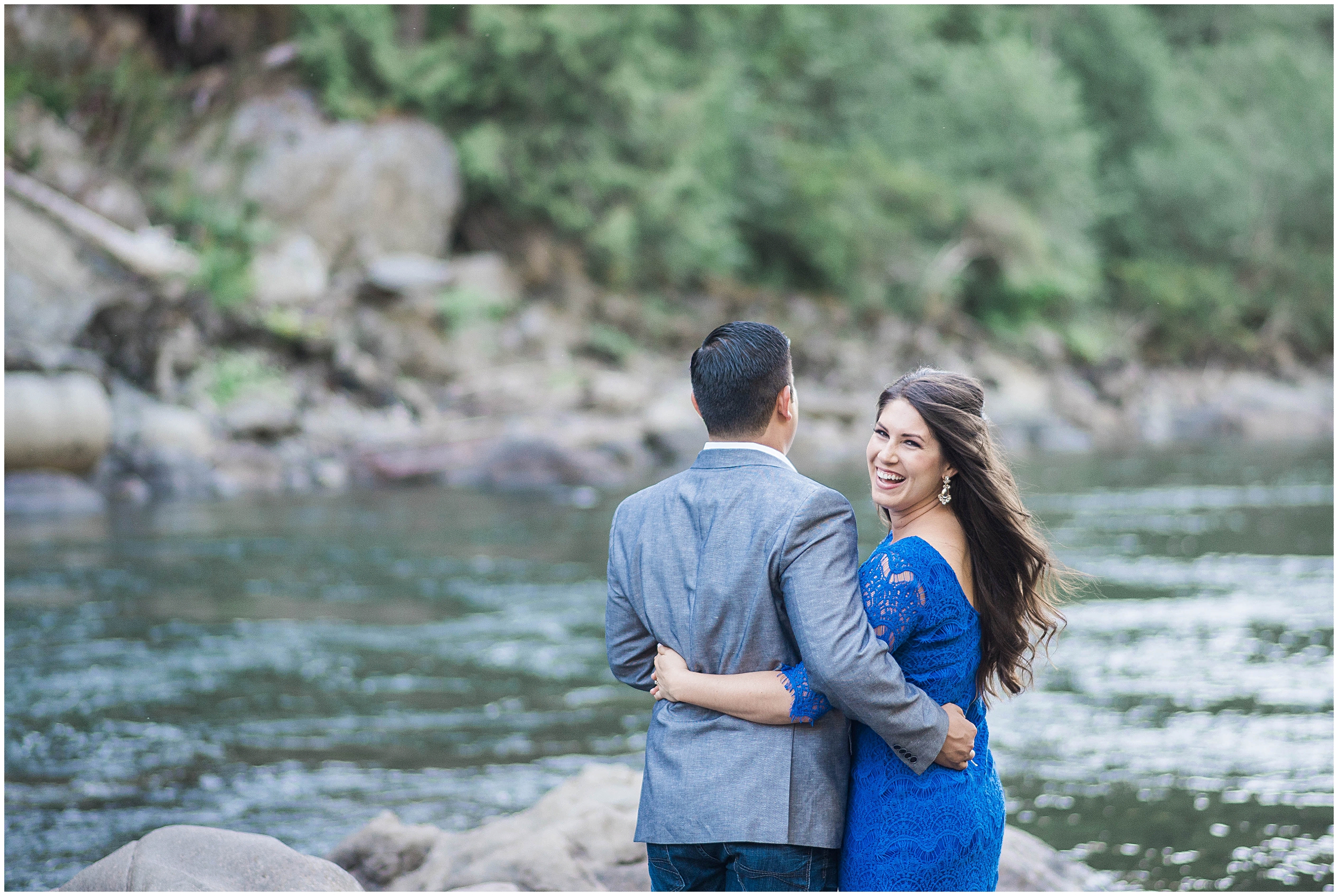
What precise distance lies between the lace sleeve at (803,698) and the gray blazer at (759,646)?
0.13 ft

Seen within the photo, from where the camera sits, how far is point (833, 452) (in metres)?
24.0

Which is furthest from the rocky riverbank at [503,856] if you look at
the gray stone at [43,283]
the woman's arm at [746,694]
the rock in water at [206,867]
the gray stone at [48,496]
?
the gray stone at [43,283]

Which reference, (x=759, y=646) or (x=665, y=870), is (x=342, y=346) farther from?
(x=759, y=646)

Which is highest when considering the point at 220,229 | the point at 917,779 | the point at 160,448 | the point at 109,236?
the point at 220,229

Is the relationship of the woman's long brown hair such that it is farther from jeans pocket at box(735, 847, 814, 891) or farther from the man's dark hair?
jeans pocket at box(735, 847, 814, 891)

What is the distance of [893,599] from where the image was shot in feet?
8.29

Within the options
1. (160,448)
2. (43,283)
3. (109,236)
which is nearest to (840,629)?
(160,448)

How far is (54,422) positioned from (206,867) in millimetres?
13658

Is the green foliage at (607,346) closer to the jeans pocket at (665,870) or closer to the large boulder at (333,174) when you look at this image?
the large boulder at (333,174)

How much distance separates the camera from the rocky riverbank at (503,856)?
336 centimetres

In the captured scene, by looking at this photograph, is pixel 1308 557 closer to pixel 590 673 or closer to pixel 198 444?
pixel 590 673

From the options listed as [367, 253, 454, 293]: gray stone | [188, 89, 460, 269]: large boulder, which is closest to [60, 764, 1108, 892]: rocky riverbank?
[367, 253, 454, 293]: gray stone

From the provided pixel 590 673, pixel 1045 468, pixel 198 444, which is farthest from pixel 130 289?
pixel 1045 468

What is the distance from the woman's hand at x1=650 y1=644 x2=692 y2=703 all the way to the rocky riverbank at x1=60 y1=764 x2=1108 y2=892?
1291 mm
